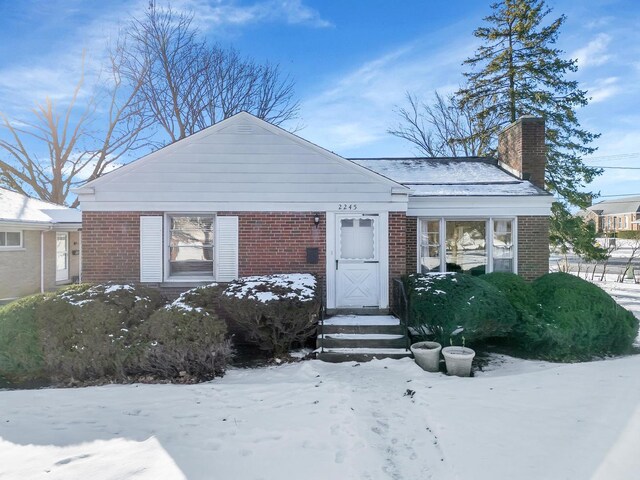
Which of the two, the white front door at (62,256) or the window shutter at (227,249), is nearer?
the window shutter at (227,249)

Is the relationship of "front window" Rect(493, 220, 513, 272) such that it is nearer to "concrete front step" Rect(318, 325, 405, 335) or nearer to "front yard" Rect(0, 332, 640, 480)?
"front yard" Rect(0, 332, 640, 480)

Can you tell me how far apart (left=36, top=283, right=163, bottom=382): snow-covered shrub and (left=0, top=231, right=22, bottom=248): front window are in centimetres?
900

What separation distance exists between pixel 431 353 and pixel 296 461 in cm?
331

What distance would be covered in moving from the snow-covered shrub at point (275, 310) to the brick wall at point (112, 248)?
283 cm

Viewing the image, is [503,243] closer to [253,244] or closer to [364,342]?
[364,342]

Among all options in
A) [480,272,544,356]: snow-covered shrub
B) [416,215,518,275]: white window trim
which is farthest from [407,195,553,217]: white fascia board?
[480,272,544,356]: snow-covered shrub

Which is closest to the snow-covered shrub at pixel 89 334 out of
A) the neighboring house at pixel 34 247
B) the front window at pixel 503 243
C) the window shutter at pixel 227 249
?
the window shutter at pixel 227 249

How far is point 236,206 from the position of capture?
831 cm

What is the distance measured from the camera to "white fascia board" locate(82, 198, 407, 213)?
821cm

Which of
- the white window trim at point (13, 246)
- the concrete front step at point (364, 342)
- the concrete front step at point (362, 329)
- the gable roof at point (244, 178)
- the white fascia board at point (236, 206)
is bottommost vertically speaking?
the concrete front step at point (364, 342)

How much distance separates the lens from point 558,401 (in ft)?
16.4

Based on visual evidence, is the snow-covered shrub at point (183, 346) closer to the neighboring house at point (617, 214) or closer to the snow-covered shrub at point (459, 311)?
the snow-covered shrub at point (459, 311)

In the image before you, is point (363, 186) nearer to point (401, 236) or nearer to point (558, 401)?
point (401, 236)

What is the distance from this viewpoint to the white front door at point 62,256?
15531 mm
